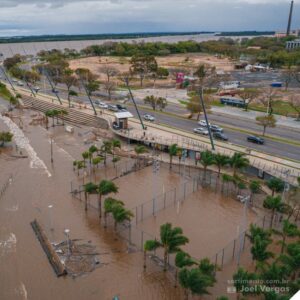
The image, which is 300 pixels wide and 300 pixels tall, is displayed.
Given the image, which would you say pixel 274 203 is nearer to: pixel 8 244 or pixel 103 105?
pixel 8 244

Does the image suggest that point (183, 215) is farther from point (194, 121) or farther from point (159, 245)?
point (194, 121)

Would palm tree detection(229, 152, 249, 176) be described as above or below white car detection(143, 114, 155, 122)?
above

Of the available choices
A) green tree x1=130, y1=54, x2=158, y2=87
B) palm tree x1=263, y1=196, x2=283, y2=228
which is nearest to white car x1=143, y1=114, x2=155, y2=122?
palm tree x1=263, y1=196, x2=283, y2=228

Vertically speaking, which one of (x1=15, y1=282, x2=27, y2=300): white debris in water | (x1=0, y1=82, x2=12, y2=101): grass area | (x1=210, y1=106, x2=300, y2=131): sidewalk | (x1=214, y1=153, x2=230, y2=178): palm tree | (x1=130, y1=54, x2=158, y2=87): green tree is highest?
(x1=130, y1=54, x2=158, y2=87): green tree

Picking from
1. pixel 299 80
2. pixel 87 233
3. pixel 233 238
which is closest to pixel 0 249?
pixel 87 233

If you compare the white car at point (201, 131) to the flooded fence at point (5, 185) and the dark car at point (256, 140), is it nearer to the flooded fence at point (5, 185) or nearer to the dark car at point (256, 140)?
the dark car at point (256, 140)

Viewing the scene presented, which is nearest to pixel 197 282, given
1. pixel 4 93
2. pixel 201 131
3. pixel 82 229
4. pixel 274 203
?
pixel 274 203

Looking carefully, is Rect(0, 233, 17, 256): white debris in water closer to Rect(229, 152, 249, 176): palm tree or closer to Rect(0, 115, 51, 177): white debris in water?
Rect(0, 115, 51, 177): white debris in water
